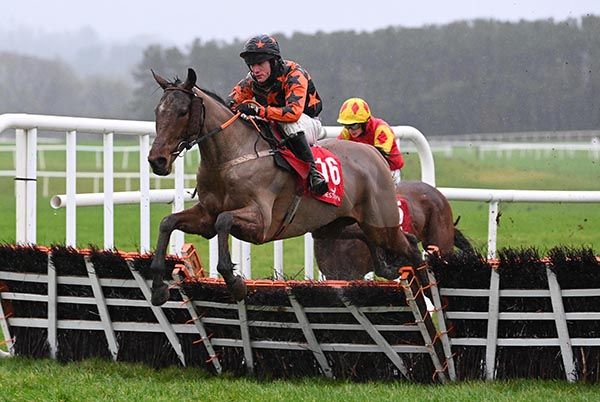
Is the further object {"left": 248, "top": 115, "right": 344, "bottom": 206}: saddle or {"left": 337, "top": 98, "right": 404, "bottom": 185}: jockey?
{"left": 337, "top": 98, "right": 404, "bottom": 185}: jockey

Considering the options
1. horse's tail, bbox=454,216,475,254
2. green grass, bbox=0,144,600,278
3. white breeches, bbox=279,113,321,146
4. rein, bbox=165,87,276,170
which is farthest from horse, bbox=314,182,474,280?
rein, bbox=165,87,276,170

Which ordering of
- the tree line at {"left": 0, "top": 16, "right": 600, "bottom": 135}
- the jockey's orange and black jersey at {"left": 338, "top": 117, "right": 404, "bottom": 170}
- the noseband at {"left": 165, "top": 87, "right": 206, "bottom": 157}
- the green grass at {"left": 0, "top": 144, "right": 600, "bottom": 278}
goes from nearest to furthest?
the noseband at {"left": 165, "top": 87, "right": 206, "bottom": 157} → the jockey's orange and black jersey at {"left": 338, "top": 117, "right": 404, "bottom": 170} → the green grass at {"left": 0, "top": 144, "right": 600, "bottom": 278} → the tree line at {"left": 0, "top": 16, "right": 600, "bottom": 135}

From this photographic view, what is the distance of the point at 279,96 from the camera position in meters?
7.19

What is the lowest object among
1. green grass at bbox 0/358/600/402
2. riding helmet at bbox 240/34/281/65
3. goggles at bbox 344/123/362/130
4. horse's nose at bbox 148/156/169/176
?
green grass at bbox 0/358/600/402

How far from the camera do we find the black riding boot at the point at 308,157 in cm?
698

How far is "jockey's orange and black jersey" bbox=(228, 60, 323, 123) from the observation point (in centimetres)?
695

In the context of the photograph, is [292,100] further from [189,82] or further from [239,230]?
[239,230]

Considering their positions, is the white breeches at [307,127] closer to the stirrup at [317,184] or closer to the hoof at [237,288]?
the stirrup at [317,184]

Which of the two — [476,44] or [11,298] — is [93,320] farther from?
[476,44]

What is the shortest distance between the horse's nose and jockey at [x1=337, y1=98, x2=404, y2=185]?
2451mm

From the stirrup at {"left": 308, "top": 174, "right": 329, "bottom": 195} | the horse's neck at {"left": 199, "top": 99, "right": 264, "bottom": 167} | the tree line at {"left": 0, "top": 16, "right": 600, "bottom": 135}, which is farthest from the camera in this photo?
the tree line at {"left": 0, "top": 16, "right": 600, "bottom": 135}

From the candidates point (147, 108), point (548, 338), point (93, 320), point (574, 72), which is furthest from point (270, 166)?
point (147, 108)

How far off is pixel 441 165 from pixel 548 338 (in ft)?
73.7

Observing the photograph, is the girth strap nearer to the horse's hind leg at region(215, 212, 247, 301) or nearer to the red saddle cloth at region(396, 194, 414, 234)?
the horse's hind leg at region(215, 212, 247, 301)
